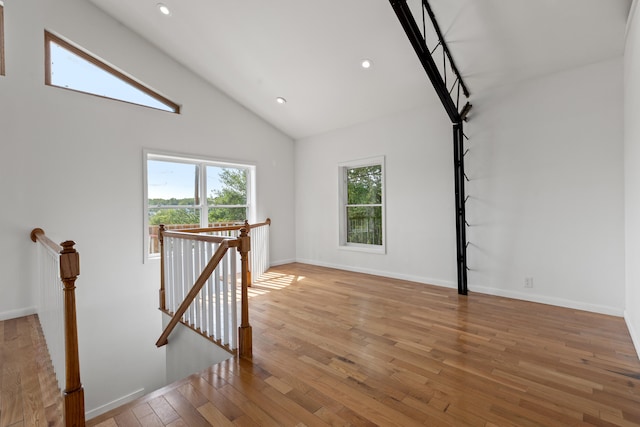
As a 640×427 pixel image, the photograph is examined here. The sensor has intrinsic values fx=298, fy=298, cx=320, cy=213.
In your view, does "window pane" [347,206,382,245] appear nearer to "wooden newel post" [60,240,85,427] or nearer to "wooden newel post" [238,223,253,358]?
"wooden newel post" [238,223,253,358]

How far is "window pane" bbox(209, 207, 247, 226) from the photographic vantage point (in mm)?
5042

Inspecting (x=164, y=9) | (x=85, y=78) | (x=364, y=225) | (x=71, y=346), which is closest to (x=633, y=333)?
(x=364, y=225)

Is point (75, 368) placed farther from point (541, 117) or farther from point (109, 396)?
point (541, 117)

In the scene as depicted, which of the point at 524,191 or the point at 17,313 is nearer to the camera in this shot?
the point at 17,313

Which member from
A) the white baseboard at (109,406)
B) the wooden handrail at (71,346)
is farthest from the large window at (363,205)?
the wooden handrail at (71,346)

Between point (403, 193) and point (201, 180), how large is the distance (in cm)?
324

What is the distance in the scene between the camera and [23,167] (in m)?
3.31

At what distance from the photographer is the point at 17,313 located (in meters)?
3.32

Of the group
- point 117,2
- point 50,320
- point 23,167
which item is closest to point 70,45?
point 117,2

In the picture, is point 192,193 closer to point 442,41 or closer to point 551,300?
point 442,41

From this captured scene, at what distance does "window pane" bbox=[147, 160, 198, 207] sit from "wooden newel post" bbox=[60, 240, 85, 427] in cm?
A: 284

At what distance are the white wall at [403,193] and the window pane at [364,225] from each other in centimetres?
25

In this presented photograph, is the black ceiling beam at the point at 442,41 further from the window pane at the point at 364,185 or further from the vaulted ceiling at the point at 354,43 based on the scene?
the window pane at the point at 364,185

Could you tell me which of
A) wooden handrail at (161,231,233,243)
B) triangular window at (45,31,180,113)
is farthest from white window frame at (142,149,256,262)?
wooden handrail at (161,231,233,243)
